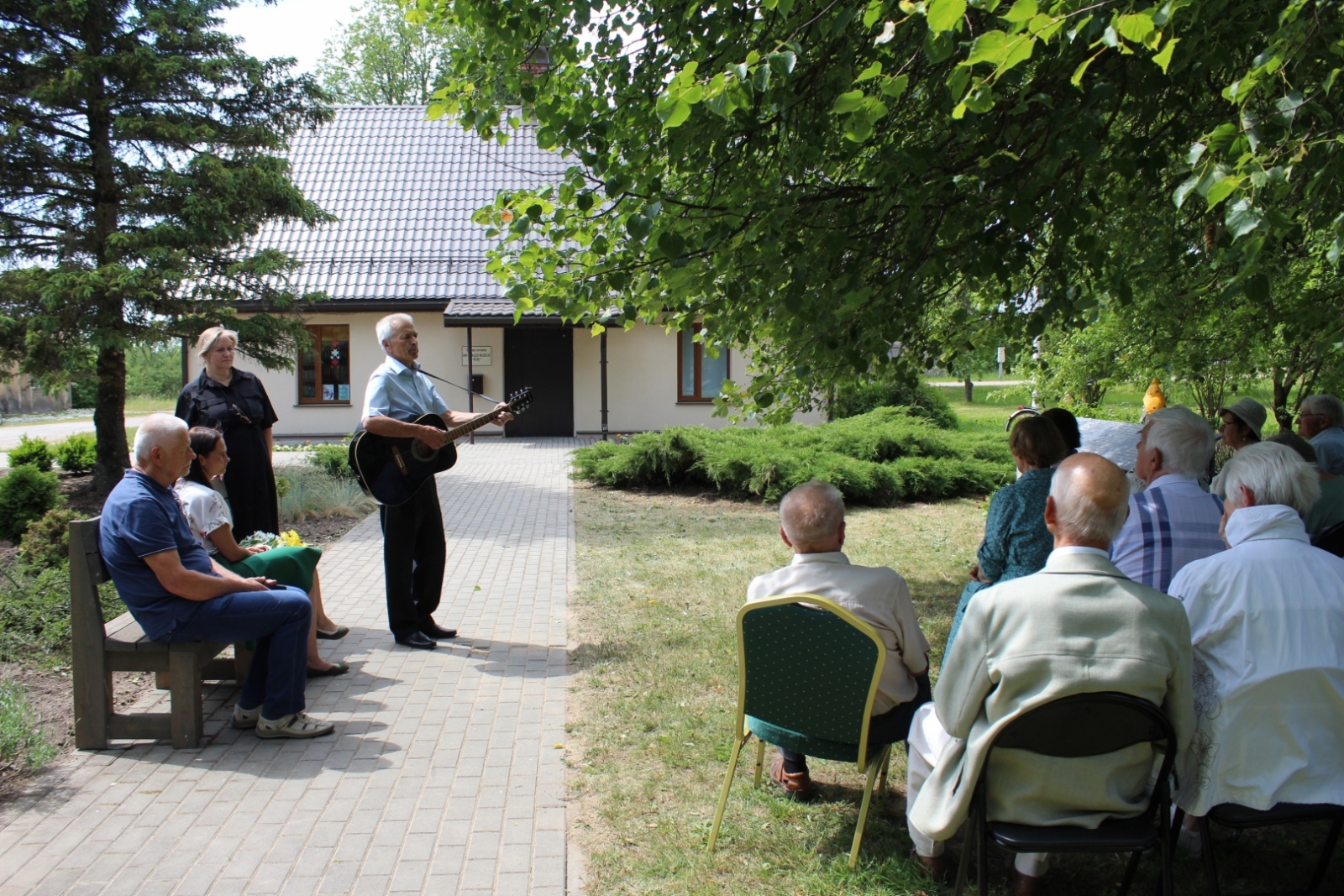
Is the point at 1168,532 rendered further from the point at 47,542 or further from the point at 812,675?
the point at 47,542

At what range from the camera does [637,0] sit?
223 inches

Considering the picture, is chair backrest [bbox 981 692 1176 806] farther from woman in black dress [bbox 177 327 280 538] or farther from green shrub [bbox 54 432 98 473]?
green shrub [bbox 54 432 98 473]

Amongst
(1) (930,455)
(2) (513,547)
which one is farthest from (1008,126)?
(1) (930,455)

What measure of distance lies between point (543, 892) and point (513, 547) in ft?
21.7

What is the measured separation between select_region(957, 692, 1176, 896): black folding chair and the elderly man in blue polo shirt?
3177mm

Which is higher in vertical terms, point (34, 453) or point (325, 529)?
point (34, 453)

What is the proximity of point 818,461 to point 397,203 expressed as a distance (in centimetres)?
1561

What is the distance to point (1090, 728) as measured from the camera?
2.81 metres

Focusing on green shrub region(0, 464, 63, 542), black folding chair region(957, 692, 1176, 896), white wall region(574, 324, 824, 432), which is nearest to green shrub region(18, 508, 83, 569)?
green shrub region(0, 464, 63, 542)

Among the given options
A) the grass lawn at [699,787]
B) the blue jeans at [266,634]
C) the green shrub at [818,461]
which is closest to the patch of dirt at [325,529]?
the grass lawn at [699,787]

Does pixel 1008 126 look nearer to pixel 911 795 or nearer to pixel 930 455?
pixel 911 795

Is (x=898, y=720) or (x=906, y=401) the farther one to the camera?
(x=906, y=401)

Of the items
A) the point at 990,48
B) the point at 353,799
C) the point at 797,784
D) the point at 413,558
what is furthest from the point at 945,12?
the point at 413,558

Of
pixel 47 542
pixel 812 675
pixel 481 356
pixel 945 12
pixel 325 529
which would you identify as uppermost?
pixel 945 12
